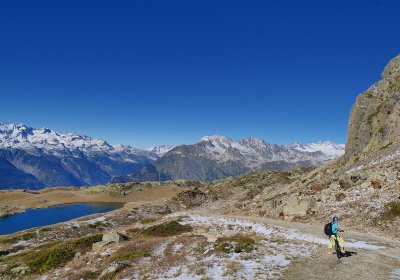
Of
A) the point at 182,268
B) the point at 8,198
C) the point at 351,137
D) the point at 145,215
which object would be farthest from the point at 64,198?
the point at 182,268

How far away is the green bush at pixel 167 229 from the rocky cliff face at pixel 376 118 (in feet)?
146

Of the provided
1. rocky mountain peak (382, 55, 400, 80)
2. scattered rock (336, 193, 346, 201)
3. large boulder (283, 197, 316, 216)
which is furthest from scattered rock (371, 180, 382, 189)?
rocky mountain peak (382, 55, 400, 80)

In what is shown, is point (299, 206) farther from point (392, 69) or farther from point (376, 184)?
point (392, 69)

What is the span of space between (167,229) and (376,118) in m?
61.3

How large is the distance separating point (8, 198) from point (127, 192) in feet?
226

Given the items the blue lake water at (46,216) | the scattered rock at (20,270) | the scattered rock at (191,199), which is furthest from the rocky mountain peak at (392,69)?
the blue lake water at (46,216)

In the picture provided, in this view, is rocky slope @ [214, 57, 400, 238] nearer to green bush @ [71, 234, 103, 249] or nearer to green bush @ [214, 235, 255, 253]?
green bush @ [214, 235, 255, 253]

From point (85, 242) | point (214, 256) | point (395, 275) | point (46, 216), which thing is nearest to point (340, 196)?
point (395, 275)

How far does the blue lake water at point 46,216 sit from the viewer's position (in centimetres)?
13362

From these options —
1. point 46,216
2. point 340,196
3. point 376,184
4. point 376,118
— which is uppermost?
point 376,118

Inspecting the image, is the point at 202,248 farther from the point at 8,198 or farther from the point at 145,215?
the point at 8,198

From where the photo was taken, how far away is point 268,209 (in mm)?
60312

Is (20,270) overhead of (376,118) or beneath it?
beneath

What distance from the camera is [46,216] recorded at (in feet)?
490
